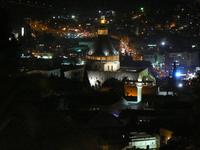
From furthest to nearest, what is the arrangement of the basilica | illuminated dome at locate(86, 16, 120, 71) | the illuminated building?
1. illuminated dome at locate(86, 16, 120, 71)
2. the basilica
3. the illuminated building

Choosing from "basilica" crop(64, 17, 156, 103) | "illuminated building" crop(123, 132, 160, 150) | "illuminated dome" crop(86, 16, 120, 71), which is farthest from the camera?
"illuminated dome" crop(86, 16, 120, 71)

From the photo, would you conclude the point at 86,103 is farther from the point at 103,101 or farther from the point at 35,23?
the point at 35,23

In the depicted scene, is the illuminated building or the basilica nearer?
the illuminated building

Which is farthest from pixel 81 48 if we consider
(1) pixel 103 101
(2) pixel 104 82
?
(1) pixel 103 101

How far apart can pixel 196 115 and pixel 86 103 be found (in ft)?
16.5

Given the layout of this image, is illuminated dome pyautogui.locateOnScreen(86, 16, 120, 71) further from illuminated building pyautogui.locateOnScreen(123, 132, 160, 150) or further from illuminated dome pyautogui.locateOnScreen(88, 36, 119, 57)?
illuminated building pyautogui.locateOnScreen(123, 132, 160, 150)

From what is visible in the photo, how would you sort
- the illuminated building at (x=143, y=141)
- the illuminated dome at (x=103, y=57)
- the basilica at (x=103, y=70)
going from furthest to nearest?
the illuminated dome at (x=103, y=57), the basilica at (x=103, y=70), the illuminated building at (x=143, y=141)

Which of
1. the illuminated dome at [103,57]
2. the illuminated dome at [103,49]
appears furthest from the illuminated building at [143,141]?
the illuminated dome at [103,49]

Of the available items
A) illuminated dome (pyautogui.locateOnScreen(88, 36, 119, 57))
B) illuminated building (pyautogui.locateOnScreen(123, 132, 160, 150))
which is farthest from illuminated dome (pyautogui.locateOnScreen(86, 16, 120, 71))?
illuminated building (pyautogui.locateOnScreen(123, 132, 160, 150))

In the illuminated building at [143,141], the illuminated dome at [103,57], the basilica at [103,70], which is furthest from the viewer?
the illuminated dome at [103,57]

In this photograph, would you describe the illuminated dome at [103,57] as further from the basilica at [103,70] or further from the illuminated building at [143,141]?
the illuminated building at [143,141]

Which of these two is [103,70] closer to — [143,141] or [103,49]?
[103,49]

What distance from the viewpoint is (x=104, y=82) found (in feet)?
80.1

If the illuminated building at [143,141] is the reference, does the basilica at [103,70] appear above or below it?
above
